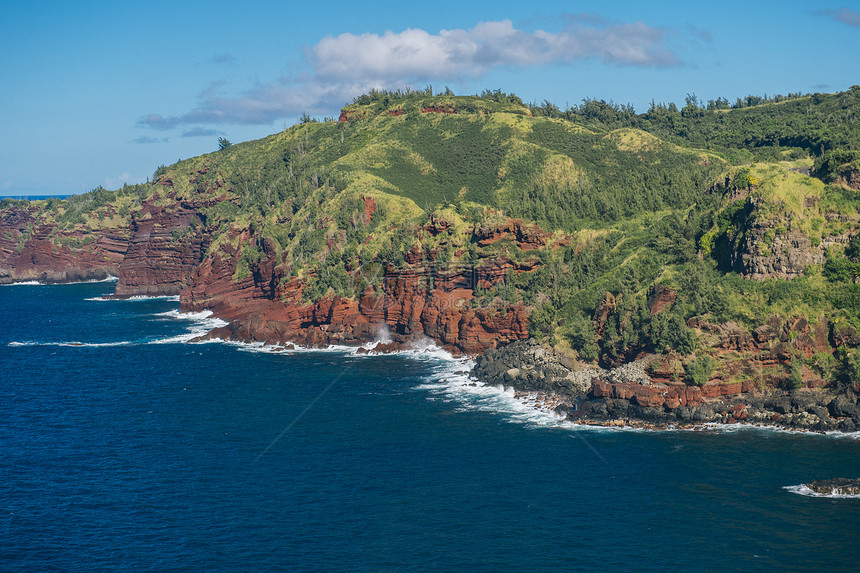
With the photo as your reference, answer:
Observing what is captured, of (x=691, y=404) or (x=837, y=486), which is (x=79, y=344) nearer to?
(x=691, y=404)

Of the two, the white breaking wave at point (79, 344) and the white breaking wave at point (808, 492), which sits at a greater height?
the white breaking wave at point (79, 344)

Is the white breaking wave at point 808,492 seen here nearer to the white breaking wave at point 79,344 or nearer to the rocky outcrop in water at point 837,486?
the rocky outcrop in water at point 837,486

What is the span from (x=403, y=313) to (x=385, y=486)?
67.3 m

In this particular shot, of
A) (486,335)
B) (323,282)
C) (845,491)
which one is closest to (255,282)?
(323,282)

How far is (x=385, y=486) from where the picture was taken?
7869cm

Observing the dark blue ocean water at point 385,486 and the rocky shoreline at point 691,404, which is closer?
the dark blue ocean water at point 385,486

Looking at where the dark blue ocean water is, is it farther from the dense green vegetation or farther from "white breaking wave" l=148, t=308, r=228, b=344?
"white breaking wave" l=148, t=308, r=228, b=344

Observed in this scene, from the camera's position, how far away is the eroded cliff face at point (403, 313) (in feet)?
434

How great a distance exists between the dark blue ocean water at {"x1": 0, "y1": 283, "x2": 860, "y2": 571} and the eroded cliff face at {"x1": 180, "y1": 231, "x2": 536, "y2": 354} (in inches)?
628

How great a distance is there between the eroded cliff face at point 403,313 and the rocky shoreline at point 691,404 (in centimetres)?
2816

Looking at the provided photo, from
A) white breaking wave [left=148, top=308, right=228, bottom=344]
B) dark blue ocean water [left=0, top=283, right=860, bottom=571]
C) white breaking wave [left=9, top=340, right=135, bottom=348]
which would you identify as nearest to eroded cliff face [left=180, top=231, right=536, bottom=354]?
white breaking wave [left=148, top=308, right=228, bottom=344]

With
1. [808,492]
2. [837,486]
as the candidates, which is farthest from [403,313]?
[837,486]

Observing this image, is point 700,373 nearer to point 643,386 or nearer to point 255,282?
point 643,386

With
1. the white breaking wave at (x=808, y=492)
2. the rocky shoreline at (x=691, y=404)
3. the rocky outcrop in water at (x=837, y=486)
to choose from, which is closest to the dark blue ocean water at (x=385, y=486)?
the white breaking wave at (x=808, y=492)
